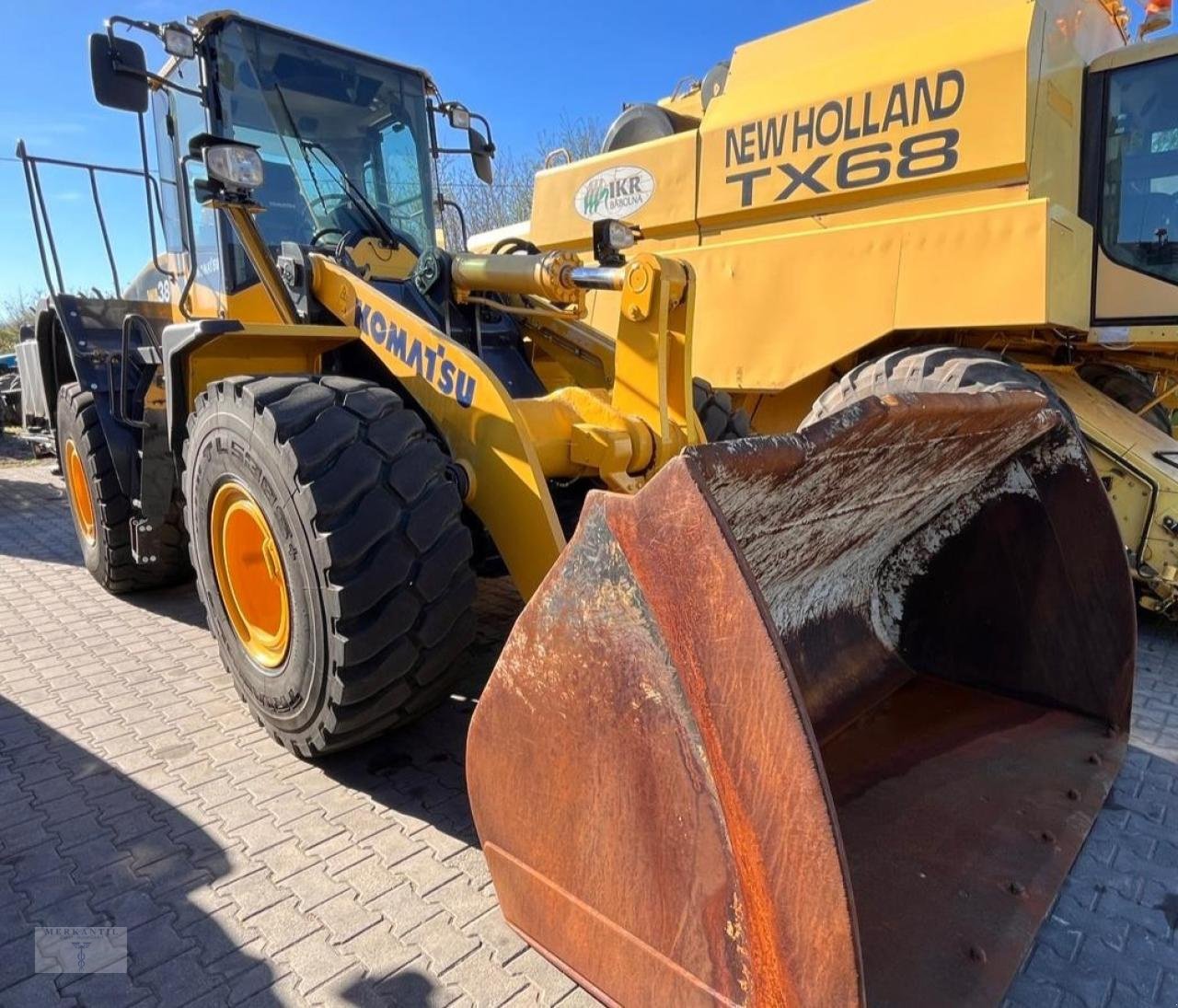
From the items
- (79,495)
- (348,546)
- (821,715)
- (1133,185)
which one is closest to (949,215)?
(1133,185)

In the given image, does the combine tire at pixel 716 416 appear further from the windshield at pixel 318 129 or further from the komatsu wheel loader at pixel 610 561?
the windshield at pixel 318 129

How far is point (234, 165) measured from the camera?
2855 millimetres

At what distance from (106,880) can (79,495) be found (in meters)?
3.34

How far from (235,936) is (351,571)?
36.6 inches


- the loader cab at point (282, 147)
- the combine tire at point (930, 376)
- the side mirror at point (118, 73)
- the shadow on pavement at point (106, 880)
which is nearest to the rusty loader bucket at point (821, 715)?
the shadow on pavement at point (106, 880)

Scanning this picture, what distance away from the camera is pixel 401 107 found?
4.11 meters

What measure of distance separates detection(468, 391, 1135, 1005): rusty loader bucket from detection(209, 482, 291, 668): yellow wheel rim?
1225 millimetres

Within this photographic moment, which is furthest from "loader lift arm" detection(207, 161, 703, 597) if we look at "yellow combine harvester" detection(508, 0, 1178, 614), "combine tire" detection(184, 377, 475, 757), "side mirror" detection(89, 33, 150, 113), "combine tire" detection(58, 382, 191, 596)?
"combine tire" detection(58, 382, 191, 596)

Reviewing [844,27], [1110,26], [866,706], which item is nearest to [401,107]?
[844,27]

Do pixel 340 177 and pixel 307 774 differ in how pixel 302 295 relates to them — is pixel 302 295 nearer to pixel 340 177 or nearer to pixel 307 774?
pixel 340 177

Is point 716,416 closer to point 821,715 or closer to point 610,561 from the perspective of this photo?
point 821,715

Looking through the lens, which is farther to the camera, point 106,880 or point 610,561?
point 106,880

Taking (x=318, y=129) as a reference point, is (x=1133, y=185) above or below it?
below

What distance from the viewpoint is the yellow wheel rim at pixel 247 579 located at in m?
2.74
